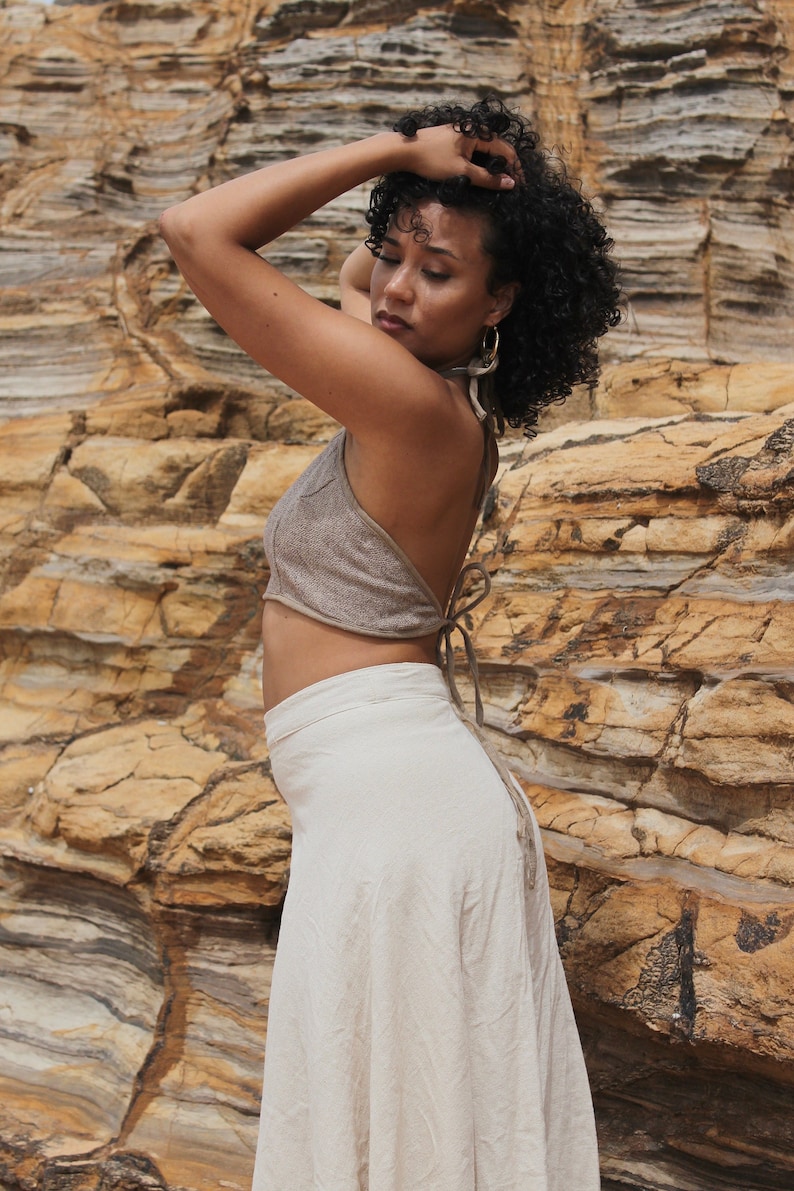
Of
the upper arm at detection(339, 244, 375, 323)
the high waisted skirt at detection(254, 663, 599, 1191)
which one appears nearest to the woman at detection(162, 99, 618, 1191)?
the high waisted skirt at detection(254, 663, 599, 1191)

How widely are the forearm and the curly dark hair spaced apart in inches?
3.3

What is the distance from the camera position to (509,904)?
1.85 metres

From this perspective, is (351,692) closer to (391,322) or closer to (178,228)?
(391,322)

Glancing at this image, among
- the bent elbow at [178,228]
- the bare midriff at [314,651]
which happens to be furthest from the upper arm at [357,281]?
the bare midriff at [314,651]

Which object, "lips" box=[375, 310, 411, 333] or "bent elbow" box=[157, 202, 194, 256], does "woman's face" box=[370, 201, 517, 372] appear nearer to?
"lips" box=[375, 310, 411, 333]

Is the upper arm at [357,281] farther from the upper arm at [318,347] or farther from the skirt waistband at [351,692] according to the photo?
the skirt waistband at [351,692]

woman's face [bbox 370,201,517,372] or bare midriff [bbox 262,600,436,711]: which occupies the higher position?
woman's face [bbox 370,201,517,372]

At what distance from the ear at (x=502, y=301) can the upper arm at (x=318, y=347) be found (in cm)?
26

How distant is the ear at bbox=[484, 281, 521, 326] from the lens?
2010 mm

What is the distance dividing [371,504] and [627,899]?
4.64ft

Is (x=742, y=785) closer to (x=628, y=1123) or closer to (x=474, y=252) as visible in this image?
(x=628, y=1123)

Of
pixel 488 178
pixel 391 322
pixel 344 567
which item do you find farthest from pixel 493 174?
pixel 344 567

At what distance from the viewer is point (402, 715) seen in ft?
6.21

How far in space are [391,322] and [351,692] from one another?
64cm
